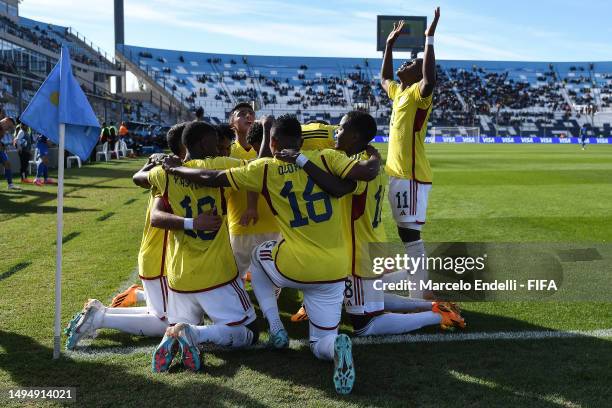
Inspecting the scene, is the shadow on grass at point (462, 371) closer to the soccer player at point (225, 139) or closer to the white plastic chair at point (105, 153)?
the soccer player at point (225, 139)

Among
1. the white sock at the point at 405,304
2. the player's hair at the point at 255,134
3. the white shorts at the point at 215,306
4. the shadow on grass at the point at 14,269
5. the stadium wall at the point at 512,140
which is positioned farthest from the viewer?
the stadium wall at the point at 512,140

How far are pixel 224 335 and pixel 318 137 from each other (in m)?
2.23

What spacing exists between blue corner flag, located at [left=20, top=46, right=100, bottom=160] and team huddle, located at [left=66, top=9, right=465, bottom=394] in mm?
573

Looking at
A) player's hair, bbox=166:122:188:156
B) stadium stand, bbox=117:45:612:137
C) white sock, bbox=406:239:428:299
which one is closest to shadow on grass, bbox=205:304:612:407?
white sock, bbox=406:239:428:299

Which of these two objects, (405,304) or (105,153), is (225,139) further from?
(105,153)

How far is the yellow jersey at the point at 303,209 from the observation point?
13.1 feet

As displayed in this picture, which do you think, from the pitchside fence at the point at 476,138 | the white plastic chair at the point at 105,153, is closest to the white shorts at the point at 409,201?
the white plastic chair at the point at 105,153

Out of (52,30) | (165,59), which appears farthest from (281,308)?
(165,59)

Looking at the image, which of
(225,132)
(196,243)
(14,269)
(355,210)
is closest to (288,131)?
(355,210)

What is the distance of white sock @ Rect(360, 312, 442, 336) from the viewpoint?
179 inches

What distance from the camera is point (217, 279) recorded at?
4172mm

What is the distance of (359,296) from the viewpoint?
4562 millimetres

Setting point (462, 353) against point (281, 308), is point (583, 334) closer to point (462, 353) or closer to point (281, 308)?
point (462, 353)

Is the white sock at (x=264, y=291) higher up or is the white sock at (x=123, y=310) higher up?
the white sock at (x=264, y=291)
